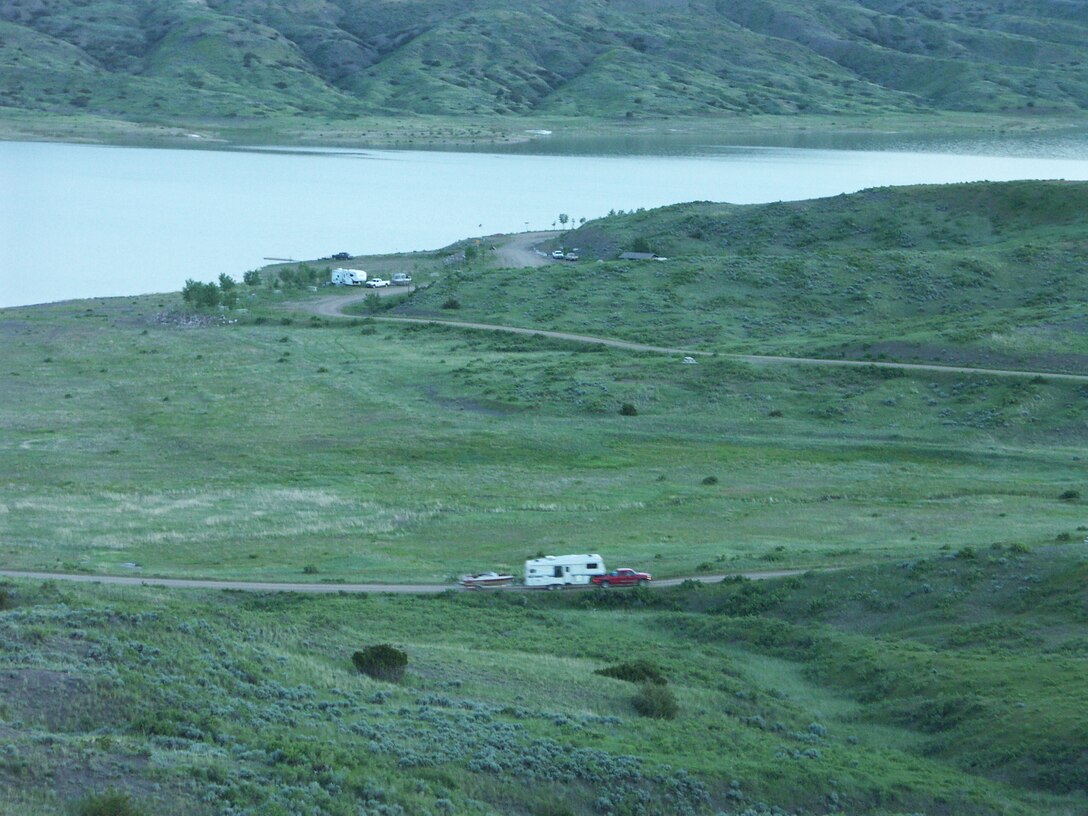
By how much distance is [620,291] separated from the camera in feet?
285

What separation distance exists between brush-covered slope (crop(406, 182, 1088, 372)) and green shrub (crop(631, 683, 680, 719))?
47.0 meters

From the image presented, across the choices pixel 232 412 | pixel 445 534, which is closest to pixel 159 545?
pixel 445 534

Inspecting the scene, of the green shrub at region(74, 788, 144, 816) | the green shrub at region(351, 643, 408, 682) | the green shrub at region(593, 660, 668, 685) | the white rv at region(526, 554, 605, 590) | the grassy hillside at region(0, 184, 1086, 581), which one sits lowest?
the grassy hillside at region(0, 184, 1086, 581)

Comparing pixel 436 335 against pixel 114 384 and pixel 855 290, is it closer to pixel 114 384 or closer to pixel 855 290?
pixel 114 384

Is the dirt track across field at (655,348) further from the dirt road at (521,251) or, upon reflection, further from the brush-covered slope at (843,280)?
the brush-covered slope at (843,280)

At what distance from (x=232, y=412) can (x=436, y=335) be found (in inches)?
812

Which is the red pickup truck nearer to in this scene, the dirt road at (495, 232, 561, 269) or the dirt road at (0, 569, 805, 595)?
the dirt road at (0, 569, 805, 595)

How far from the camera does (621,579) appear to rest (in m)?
35.1

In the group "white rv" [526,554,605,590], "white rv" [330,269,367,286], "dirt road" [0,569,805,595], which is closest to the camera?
"dirt road" [0,569,805,595]

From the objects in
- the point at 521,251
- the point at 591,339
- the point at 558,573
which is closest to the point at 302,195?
the point at 521,251

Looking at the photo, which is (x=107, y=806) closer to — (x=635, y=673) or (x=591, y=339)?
(x=635, y=673)

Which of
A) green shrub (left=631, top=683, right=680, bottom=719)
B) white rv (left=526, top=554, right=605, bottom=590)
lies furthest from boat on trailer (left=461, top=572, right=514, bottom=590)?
green shrub (left=631, top=683, right=680, bottom=719)

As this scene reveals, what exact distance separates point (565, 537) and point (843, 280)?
51350mm

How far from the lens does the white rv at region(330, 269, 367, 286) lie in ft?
320
